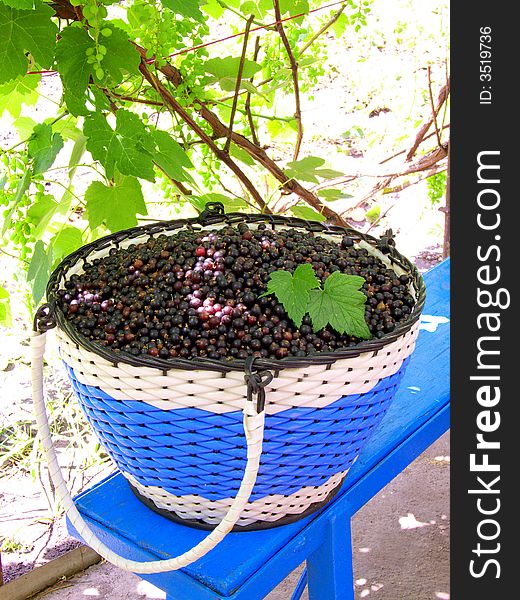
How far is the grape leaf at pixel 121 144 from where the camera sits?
1.17 meters

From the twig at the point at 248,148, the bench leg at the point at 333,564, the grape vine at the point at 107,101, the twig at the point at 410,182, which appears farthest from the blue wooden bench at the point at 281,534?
the twig at the point at 410,182

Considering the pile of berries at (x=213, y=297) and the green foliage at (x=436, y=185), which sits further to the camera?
the green foliage at (x=436, y=185)

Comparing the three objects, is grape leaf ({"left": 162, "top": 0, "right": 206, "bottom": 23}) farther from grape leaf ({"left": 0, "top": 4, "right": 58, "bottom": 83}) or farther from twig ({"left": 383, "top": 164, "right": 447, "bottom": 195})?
twig ({"left": 383, "top": 164, "right": 447, "bottom": 195})

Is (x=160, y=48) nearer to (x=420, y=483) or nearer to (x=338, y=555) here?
(x=338, y=555)

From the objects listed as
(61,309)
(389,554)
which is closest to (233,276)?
(61,309)

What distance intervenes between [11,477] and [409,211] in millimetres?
2136

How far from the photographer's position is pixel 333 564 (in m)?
1.15

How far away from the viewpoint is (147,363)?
0.88m

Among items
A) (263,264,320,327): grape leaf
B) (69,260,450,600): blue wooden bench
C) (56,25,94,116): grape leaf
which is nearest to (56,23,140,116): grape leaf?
(56,25,94,116): grape leaf

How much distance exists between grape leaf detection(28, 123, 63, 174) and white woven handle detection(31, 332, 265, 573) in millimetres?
361

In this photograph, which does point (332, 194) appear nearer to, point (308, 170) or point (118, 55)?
point (308, 170)

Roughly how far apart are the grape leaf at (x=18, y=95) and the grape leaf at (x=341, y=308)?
790mm

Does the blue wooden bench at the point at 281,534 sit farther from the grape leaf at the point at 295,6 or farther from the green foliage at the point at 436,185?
the green foliage at the point at 436,185

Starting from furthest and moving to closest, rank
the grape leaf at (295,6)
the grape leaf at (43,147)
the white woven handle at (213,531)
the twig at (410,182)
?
the twig at (410,182) → the grape leaf at (295,6) → the grape leaf at (43,147) → the white woven handle at (213,531)
